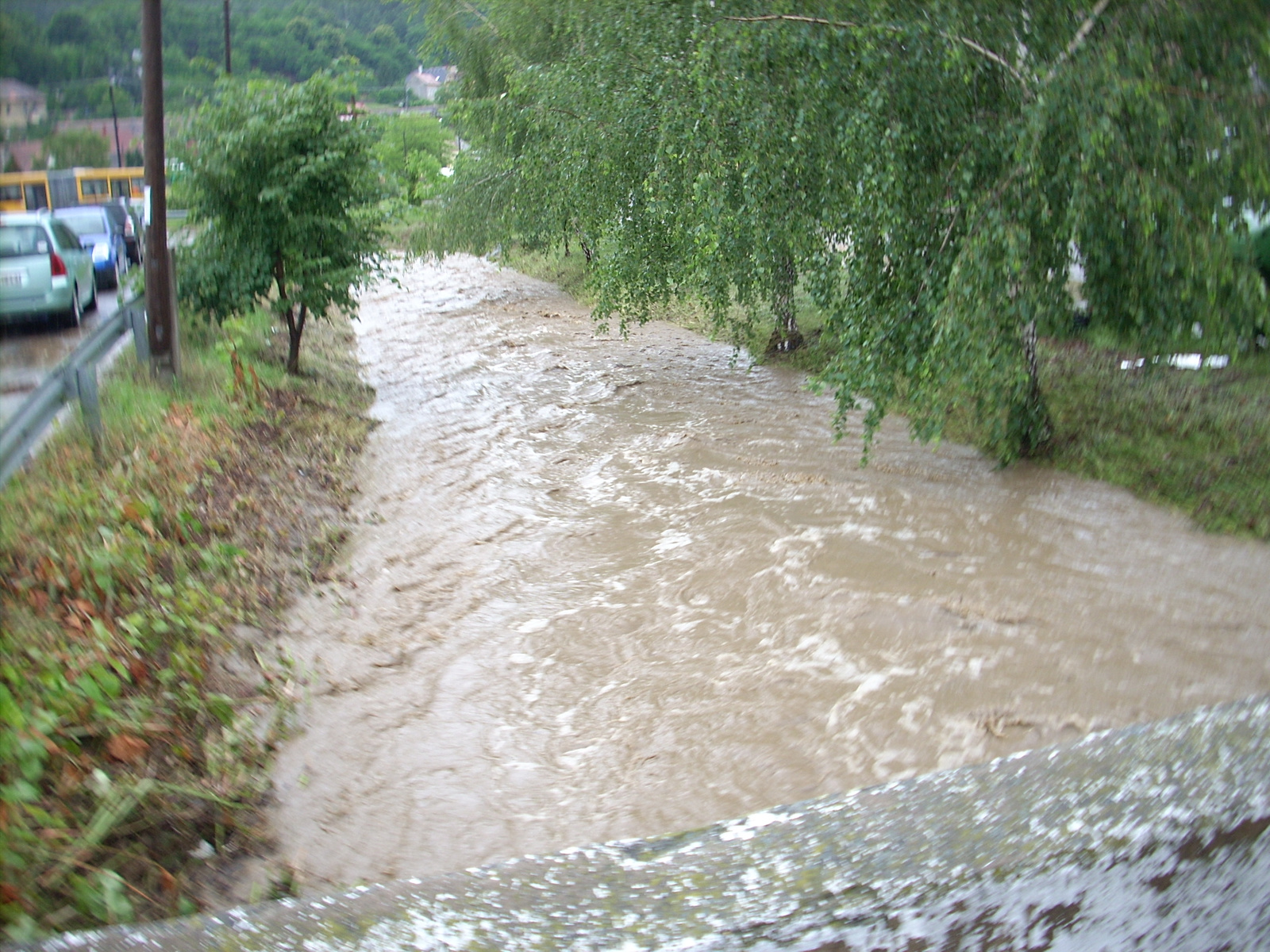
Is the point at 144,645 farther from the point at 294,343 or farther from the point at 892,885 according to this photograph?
the point at 294,343

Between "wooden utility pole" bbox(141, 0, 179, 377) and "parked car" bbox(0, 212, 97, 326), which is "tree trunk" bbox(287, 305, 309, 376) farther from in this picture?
"parked car" bbox(0, 212, 97, 326)

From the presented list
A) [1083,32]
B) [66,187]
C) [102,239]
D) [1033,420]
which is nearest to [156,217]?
[66,187]

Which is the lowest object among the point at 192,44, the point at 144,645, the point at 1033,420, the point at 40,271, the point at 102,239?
the point at 144,645

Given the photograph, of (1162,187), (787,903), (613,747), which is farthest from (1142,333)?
(787,903)

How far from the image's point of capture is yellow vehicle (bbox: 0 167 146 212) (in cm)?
1101

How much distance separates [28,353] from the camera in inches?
470

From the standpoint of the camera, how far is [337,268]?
13234 millimetres

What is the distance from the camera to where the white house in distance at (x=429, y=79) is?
68.7ft

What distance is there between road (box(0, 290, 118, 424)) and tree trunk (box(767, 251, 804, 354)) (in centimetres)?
784

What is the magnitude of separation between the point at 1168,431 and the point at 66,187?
56.8 ft

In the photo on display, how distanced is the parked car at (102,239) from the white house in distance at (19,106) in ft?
44.1

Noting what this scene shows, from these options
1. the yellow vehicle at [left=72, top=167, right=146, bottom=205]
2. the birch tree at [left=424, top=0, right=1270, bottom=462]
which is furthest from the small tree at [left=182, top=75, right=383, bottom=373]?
the birch tree at [left=424, top=0, right=1270, bottom=462]

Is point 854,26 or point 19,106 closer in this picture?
point 19,106

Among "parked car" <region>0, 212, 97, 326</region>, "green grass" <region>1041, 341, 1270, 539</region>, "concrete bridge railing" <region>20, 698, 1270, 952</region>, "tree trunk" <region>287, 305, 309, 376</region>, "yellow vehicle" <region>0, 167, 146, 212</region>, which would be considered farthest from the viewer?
"tree trunk" <region>287, 305, 309, 376</region>
